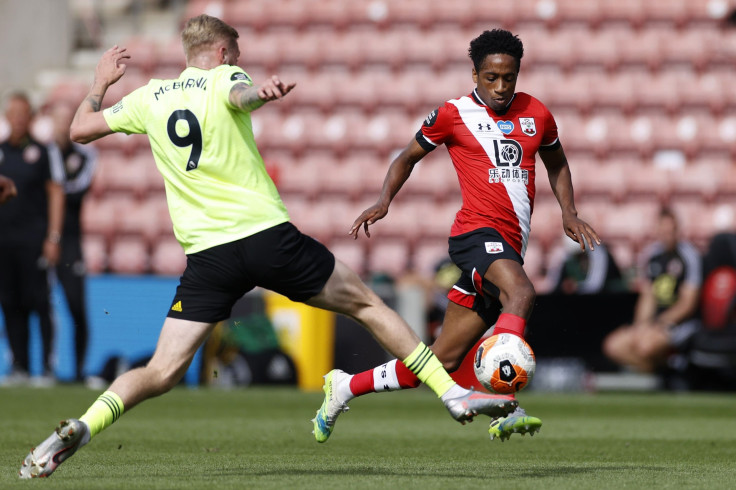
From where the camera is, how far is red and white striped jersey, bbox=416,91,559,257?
20.6 ft

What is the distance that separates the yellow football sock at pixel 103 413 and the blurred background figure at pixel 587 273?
317 inches

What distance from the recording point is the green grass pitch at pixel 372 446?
521 centimetres

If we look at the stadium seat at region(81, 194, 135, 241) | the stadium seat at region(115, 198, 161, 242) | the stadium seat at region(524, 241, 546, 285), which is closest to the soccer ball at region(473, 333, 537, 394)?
the stadium seat at region(524, 241, 546, 285)

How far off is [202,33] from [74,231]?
742cm

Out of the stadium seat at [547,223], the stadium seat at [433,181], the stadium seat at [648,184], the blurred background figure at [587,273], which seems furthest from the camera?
the stadium seat at [433,181]

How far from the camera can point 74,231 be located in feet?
40.9

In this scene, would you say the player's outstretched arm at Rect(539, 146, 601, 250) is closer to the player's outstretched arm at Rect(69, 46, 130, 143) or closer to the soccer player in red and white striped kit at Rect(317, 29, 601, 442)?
the soccer player in red and white striped kit at Rect(317, 29, 601, 442)

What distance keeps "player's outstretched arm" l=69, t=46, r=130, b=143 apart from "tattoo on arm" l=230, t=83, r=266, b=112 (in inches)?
25.2

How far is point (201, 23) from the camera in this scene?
5.47m

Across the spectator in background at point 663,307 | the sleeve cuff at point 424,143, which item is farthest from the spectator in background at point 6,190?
the spectator in background at point 663,307

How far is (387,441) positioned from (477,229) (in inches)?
66.1

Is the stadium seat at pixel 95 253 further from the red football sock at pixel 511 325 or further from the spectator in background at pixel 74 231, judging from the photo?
the red football sock at pixel 511 325

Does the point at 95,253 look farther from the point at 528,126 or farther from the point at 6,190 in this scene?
the point at 528,126

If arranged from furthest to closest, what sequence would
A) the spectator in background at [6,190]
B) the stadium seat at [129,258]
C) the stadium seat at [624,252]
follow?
the stadium seat at [129,258] → the stadium seat at [624,252] → the spectator in background at [6,190]
